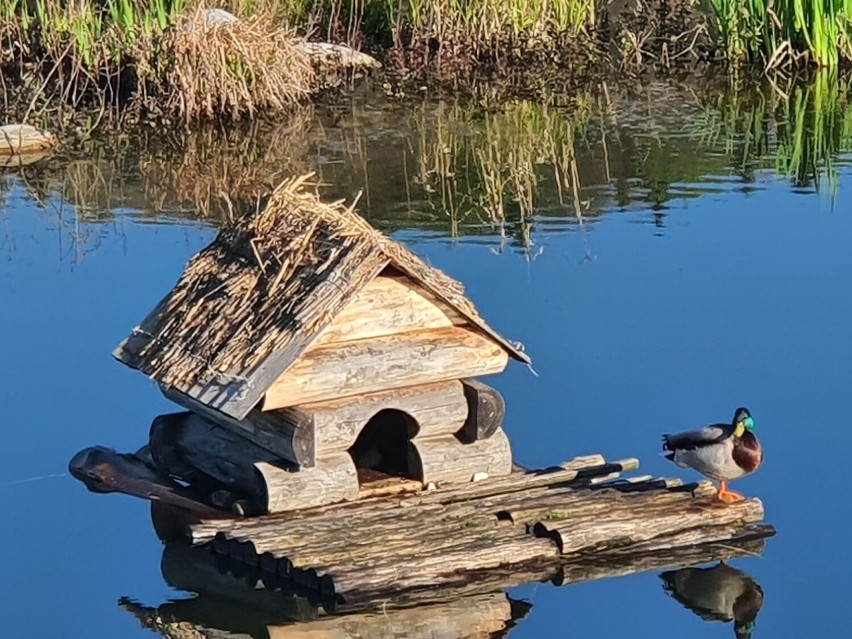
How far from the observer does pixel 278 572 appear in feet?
25.0

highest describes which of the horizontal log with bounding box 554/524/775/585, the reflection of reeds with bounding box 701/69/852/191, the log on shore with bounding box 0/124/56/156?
the log on shore with bounding box 0/124/56/156

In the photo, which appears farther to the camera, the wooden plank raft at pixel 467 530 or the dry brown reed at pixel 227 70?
the dry brown reed at pixel 227 70

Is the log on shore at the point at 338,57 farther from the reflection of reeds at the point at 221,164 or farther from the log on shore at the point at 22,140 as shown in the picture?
the log on shore at the point at 22,140

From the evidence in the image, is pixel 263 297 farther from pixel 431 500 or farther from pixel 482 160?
pixel 482 160

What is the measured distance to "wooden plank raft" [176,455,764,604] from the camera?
7504 mm

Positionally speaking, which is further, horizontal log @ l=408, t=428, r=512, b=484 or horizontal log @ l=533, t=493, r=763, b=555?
horizontal log @ l=408, t=428, r=512, b=484

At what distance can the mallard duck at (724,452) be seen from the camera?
26.8 ft

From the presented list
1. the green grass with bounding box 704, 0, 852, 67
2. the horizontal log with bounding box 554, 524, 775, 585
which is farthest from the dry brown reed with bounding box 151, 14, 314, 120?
the horizontal log with bounding box 554, 524, 775, 585

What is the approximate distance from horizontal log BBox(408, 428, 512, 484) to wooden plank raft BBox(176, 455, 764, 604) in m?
0.07

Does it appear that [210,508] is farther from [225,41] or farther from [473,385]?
[225,41]

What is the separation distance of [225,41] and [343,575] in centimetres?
999

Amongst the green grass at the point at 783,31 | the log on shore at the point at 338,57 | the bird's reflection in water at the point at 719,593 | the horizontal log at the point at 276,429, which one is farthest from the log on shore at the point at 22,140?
the bird's reflection in water at the point at 719,593

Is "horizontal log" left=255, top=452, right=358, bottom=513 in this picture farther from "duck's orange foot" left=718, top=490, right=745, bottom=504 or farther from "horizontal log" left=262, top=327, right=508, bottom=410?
"duck's orange foot" left=718, top=490, right=745, bottom=504

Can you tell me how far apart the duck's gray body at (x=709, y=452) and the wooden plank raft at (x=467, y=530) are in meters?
0.10
